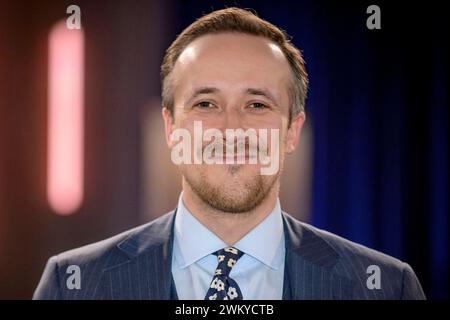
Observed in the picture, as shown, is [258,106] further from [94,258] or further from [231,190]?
[94,258]

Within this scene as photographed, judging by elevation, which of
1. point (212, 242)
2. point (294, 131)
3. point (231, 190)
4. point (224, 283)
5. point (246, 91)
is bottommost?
point (224, 283)

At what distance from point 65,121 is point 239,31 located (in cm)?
70

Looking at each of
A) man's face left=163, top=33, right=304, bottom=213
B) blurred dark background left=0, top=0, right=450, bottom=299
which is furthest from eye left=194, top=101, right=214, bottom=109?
blurred dark background left=0, top=0, right=450, bottom=299

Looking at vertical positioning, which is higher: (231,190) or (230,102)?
(230,102)

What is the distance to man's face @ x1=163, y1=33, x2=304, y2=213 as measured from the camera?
1862 mm

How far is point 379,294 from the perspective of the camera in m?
1.93

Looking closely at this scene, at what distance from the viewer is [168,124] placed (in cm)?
201

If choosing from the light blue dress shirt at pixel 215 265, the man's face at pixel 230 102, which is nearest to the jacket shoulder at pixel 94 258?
the light blue dress shirt at pixel 215 265

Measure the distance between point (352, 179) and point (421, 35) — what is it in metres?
0.59

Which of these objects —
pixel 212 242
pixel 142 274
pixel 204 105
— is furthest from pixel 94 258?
pixel 204 105

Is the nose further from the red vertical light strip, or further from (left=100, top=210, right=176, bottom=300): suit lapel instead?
the red vertical light strip

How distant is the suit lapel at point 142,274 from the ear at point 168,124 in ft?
1.13

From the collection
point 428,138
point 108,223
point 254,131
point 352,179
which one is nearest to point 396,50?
point 428,138
